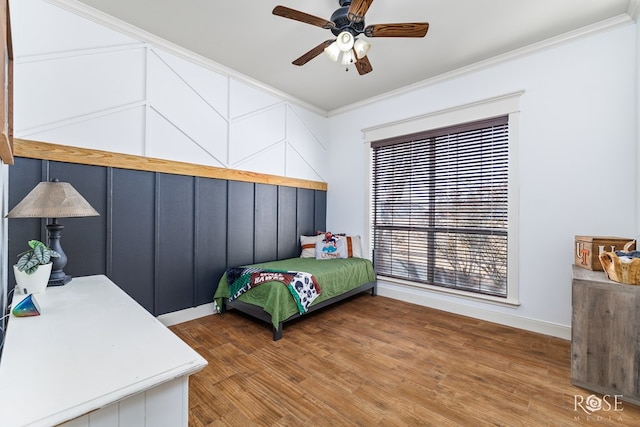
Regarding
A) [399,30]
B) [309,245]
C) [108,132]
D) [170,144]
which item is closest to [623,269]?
[399,30]

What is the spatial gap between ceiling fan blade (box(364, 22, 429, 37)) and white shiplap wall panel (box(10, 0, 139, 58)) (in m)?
2.24

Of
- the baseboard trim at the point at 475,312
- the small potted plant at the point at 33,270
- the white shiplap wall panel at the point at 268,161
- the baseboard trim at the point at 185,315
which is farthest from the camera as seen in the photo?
the white shiplap wall panel at the point at 268,161

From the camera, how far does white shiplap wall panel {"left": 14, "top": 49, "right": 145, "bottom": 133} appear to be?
211cm

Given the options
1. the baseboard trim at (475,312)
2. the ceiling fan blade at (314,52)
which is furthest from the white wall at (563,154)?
the ceiling fan blade at (314,52)

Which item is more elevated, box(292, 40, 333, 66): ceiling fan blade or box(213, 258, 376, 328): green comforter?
box(292, 40, 333, 66): ceiling fan blade

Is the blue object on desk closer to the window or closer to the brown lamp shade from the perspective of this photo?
the brown lamp shade

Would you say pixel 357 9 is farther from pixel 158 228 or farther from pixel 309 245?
pixel 309 245

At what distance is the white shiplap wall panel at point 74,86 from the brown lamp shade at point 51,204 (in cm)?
83

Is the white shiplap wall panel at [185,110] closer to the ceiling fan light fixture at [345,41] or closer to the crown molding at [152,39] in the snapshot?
the crown molding at [152,39]

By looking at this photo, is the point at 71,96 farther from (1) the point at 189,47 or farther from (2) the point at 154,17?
(1) the point at 189,47

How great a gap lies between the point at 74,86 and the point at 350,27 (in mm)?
2251

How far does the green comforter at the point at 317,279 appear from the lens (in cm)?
261

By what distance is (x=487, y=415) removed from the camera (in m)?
1.65

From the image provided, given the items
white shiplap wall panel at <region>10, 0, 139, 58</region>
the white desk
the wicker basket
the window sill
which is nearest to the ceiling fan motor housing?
white shiplap wall panel at <region>10, 0, 139, 58</region>
